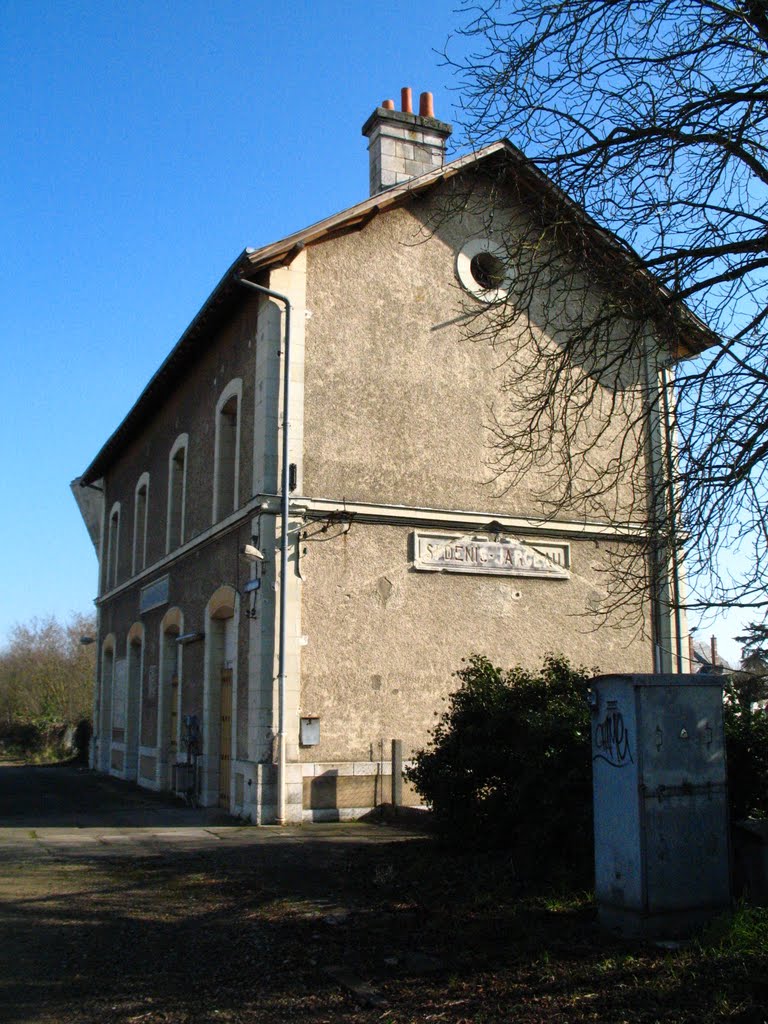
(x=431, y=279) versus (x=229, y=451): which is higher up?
(x=431, y=279)

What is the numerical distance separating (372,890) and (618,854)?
2.65 meters

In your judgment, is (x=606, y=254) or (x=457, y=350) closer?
(x=606, y=254)

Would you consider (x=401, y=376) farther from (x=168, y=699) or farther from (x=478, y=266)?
(x=168, y=699)

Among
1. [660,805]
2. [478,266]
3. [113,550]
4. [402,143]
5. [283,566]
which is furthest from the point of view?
[113,550]

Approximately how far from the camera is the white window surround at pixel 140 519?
22.3 meters

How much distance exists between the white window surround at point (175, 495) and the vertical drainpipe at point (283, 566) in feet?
17.2

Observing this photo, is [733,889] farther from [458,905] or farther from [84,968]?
→ [84,968]

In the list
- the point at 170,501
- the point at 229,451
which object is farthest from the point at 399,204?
the point at 170,501

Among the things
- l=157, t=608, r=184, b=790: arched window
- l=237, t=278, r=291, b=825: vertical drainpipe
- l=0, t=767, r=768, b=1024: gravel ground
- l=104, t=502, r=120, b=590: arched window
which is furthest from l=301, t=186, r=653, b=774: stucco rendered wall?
l=104, t=502, r=120, b=590: arched window

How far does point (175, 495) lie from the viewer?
19.6m

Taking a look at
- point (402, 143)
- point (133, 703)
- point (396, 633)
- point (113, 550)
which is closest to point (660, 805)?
point (396, 633)

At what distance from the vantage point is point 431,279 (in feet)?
52.4

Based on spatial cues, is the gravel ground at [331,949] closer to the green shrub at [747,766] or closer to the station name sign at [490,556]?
the green shrub at [747,766]

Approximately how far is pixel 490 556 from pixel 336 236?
5396 mm
